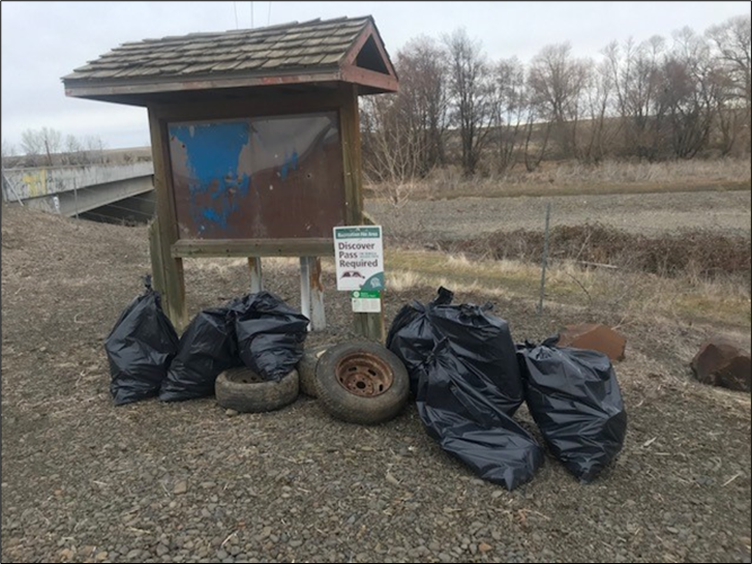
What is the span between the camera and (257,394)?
414 centimetres

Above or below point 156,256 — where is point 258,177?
above

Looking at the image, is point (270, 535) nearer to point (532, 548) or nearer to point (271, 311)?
point (532, 548)

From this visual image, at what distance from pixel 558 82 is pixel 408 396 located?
43.7 feet

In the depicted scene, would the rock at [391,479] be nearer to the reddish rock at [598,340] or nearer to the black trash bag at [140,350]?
the black trash bag at [140,350]

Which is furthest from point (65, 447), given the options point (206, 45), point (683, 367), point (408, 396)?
point (683, 367)

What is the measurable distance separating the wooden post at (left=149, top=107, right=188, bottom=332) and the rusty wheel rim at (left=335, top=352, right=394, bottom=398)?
2.46m

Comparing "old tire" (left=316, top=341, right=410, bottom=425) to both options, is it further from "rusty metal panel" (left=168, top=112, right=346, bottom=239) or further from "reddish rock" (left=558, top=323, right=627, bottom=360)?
"reddish rock" (left=558, top=323, right=627, bottom=360)

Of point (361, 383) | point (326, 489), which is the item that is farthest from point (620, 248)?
point (326, 489)

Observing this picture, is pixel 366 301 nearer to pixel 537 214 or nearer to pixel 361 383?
pixel 361 383

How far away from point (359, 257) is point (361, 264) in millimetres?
65

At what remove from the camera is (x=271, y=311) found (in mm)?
4508

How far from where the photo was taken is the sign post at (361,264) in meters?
5.15

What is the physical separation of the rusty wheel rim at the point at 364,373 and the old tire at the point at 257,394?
373 mm

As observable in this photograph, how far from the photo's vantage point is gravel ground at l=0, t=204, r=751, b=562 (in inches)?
106
